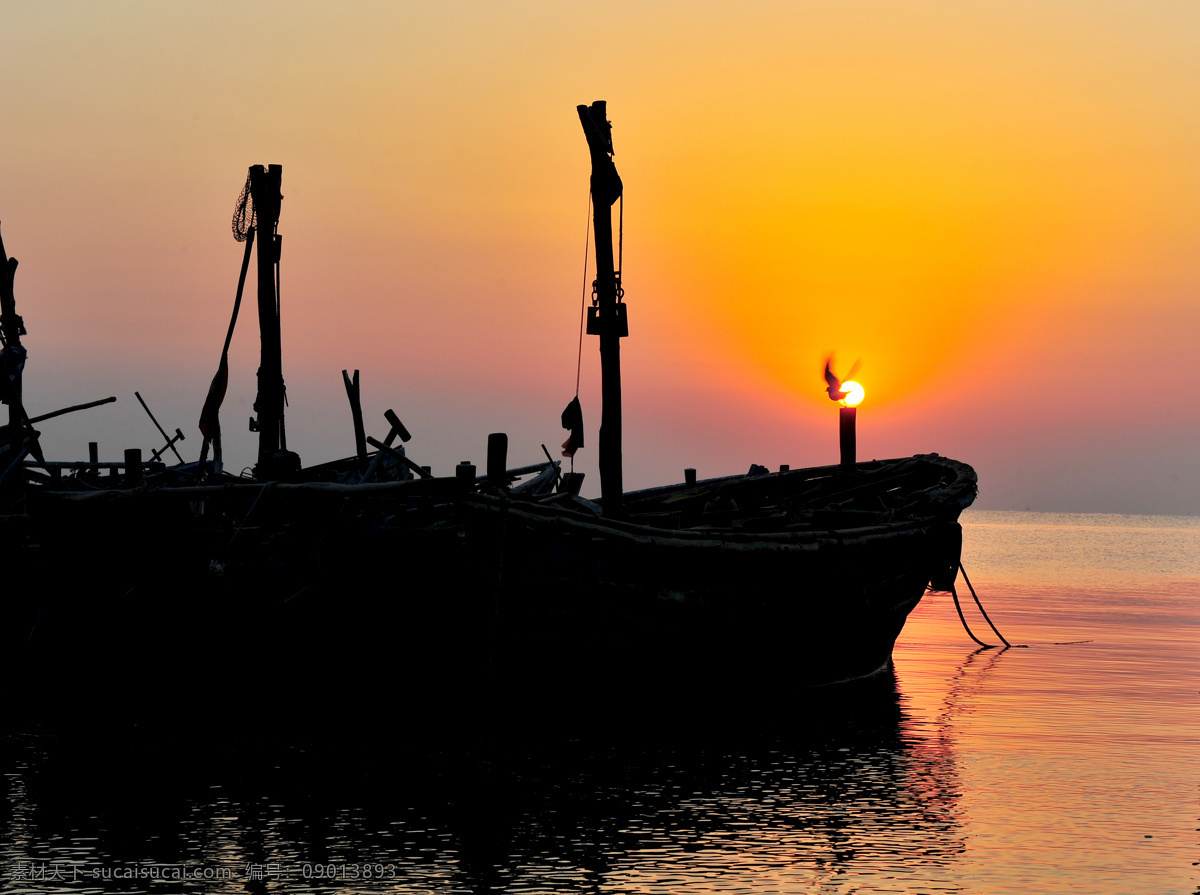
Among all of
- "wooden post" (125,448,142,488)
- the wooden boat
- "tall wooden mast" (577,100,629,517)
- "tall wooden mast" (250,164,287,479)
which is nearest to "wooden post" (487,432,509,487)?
the wooden boat

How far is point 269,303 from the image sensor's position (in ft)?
81.8

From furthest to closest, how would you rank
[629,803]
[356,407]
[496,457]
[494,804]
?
[356,407] < [496,457] < [629,803] < [494,804]

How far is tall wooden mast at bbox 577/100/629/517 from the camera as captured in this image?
1870cm

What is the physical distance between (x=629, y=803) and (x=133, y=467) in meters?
9.94

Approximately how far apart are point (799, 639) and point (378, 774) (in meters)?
8.24

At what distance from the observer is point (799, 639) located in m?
19.7

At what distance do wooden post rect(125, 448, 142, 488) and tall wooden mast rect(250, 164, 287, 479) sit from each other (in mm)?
5425

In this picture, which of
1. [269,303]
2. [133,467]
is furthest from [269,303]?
[133,467]

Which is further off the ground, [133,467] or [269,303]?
[269,303]

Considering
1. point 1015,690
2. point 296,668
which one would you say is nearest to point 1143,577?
point 1015,690

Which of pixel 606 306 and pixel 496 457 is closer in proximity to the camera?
pixel 496 457

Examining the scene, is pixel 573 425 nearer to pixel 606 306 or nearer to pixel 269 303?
pixel 606 306

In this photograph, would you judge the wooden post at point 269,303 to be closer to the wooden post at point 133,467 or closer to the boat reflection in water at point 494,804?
the wooden post at point 133,467

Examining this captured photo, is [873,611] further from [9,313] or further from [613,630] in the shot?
[9,313]
